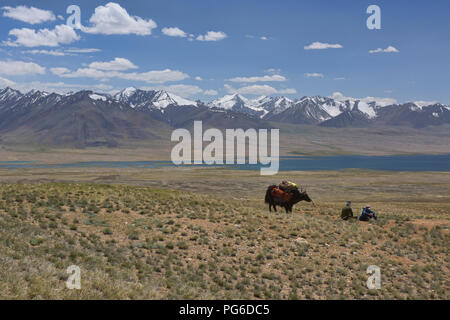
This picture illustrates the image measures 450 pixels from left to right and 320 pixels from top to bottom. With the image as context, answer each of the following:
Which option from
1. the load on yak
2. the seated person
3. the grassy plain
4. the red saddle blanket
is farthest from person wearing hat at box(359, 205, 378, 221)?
the red saddle blanket

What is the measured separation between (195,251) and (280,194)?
14262mm

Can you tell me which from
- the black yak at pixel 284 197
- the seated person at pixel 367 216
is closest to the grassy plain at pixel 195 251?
the seated person at pixel 367 216

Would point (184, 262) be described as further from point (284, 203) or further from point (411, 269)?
point (284, 203)

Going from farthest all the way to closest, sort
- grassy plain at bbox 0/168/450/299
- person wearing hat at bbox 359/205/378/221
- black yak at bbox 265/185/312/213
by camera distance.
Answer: black yak at bbox 265/185/312/213, person wearing hat at bbox 359/205/378/221, grassy plain at bbox 0/168/450/299

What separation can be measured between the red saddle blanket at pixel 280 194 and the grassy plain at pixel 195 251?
3676mm

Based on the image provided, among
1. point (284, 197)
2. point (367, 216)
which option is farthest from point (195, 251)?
point (367, 216)

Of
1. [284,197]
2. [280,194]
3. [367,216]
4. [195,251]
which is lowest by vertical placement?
[367,216]

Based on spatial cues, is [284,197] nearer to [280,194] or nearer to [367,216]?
[280,194]

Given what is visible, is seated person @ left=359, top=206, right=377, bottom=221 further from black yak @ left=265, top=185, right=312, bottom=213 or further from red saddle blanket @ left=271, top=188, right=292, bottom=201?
red saddle blanket @ left=271, top=188, right=292, bottom=201

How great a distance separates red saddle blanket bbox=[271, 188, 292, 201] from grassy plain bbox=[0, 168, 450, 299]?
3.68 metres

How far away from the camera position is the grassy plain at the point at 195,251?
12.0 metres

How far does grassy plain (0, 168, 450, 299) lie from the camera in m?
12.0

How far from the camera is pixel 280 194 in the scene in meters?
29.8

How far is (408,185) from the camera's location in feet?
352
